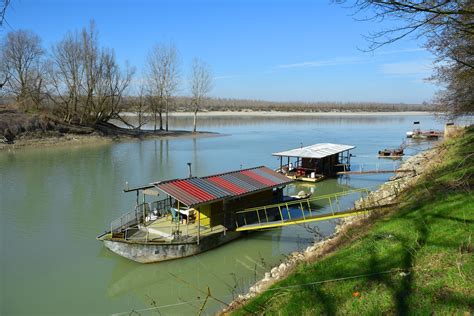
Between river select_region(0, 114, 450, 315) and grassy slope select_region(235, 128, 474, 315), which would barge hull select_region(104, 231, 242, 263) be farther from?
grassy slope select_region(235, 128, 474, 315)

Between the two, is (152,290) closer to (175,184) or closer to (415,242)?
(175,184)

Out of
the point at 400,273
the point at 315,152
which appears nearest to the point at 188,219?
the point at 400,273

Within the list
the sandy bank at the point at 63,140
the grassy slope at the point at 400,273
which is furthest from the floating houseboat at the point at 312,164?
the sandy bank at the point at 63,140

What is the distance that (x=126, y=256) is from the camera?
599 inches

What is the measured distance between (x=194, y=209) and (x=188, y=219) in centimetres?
57

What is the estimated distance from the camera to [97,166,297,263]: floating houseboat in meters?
15.2

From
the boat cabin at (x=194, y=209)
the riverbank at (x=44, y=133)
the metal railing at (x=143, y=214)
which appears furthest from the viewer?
the riverbank at (x=44, y=133)

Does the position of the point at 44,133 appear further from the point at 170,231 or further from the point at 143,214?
the point at 170,231

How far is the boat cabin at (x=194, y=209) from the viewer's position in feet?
51.6

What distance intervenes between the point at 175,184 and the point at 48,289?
595 cm

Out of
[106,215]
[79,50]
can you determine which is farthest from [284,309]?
[79,50]

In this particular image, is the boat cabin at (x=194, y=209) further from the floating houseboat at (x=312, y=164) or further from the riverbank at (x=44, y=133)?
the riverbank at (x=44, y=133)

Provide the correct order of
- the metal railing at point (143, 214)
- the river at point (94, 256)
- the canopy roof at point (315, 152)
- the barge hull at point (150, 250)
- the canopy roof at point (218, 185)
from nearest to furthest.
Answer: the river at point (94, 256), the barge hull at point (150, 250), the canopy roof at point (218, 185), the metal railing at point (143, 214), the canopy roof at point (315, 152)

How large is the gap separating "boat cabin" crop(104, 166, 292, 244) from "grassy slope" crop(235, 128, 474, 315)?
7025 mm
